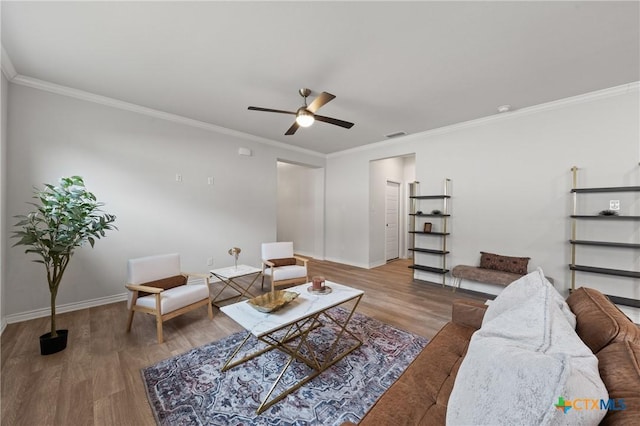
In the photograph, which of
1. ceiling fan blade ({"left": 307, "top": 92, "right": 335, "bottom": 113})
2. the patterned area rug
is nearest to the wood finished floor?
the patterned area rug

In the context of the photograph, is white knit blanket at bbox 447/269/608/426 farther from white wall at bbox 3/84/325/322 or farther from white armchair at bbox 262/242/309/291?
white wall at bbox 3/84/325/322

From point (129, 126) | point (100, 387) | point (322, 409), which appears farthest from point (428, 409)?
point (129, 126)

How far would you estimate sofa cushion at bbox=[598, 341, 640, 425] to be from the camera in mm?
659

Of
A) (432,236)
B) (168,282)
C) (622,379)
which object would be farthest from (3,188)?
(432,236)

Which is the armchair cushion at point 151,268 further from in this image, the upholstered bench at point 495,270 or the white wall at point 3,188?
the upholstered bench at point 495,270

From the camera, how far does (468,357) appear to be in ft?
3.16

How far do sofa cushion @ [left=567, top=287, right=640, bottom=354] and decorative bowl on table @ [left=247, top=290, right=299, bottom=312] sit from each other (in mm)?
A: 1834

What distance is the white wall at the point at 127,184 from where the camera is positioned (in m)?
2.85

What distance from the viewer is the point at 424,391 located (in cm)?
123

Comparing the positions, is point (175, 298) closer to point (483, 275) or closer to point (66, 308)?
point (66, 308)

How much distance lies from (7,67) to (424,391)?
4.78m

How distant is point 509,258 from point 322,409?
3545 millimetres

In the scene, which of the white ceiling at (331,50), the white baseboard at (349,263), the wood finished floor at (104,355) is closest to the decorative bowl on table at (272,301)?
the wood finished floor at (104,355)

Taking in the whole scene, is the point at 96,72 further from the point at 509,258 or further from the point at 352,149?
the point at 509,258
